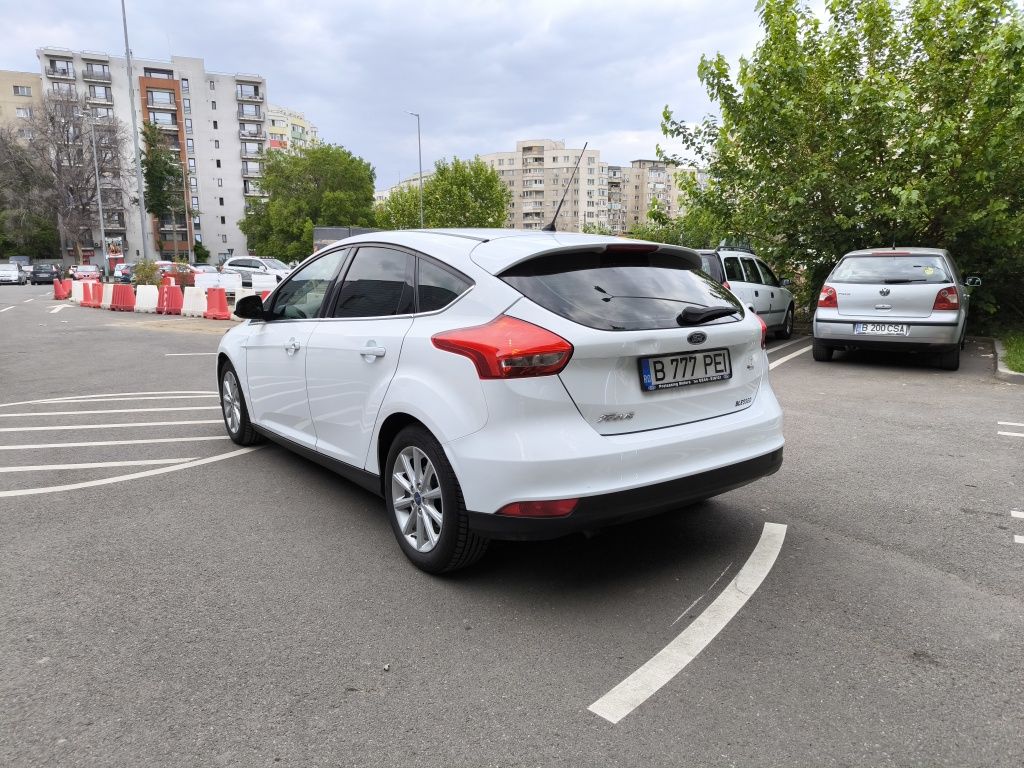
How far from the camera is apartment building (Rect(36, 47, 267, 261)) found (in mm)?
87250

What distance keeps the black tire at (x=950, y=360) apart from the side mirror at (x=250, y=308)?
9025 mm

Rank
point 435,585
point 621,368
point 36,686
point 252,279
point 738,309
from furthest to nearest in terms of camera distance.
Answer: point 252,279 → point 738,309 → point 435,585 → point 621,368 → point 36,686

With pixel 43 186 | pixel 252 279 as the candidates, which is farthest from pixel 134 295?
pixel 43 186

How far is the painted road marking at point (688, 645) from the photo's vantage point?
2447 mm

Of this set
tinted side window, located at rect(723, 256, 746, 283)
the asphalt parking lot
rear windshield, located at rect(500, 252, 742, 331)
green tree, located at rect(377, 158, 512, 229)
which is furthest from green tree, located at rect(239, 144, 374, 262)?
rear windshield, located at rect(500, 252, 742, 331)

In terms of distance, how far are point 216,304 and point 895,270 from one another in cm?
1686

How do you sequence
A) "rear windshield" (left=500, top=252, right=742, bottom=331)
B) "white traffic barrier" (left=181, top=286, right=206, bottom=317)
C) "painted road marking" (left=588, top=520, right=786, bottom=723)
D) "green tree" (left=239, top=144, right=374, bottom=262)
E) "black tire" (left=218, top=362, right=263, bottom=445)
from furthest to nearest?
"green tree" (left=239, top=144, right=374, bottom=262) < "white traffic barrier" (left=181, top=286, right=206, bottom=317) < "black tire" (left=218, top=362, right=263, bottom=445) < "rear windshield" (left=500, top=252, right=742, bottom=331) < "painted road marking" (left=588, top=520, right=786, bottom=723)

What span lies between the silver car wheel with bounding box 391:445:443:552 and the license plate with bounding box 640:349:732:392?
1.05 meters

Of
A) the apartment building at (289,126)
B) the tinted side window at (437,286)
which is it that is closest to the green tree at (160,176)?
the apartment building at (289,126)

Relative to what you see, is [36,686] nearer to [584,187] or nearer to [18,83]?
[18,83]

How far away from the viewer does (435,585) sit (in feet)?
11.0

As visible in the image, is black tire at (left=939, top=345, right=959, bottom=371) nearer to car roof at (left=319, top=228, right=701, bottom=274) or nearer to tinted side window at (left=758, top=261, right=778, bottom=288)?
tinted side window at (left=758, top=261, right=778, bottom=288)

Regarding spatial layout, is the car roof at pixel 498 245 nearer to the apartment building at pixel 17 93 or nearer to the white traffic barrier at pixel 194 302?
the white traffic barrier at pixel 194 302

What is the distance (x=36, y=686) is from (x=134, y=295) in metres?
23.7
